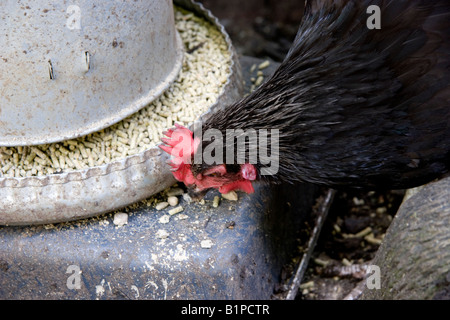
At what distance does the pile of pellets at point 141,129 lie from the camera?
6.55ft

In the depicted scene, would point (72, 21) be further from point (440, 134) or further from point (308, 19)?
point (440, 134)

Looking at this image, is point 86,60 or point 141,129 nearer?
point 86,60

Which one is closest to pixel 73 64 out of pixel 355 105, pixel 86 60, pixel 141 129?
pixel 86 60

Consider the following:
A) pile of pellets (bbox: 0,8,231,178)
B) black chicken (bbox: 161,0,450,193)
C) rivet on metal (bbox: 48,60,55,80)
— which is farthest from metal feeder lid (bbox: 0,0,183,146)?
black chicken (bbox: 161,0,450,193)

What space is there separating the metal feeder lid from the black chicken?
29 centimetres

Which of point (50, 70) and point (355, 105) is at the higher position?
point (50, 70)

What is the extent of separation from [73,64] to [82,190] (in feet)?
1.45

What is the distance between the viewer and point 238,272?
1.93 m

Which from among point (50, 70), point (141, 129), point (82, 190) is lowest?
point (82, 190)

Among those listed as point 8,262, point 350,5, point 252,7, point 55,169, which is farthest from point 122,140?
point 252,7

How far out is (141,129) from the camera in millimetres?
2096

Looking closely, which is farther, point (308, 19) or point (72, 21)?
point (308, 19)

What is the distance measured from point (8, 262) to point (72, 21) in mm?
943

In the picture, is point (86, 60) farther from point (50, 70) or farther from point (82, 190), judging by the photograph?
point (82, 190)
